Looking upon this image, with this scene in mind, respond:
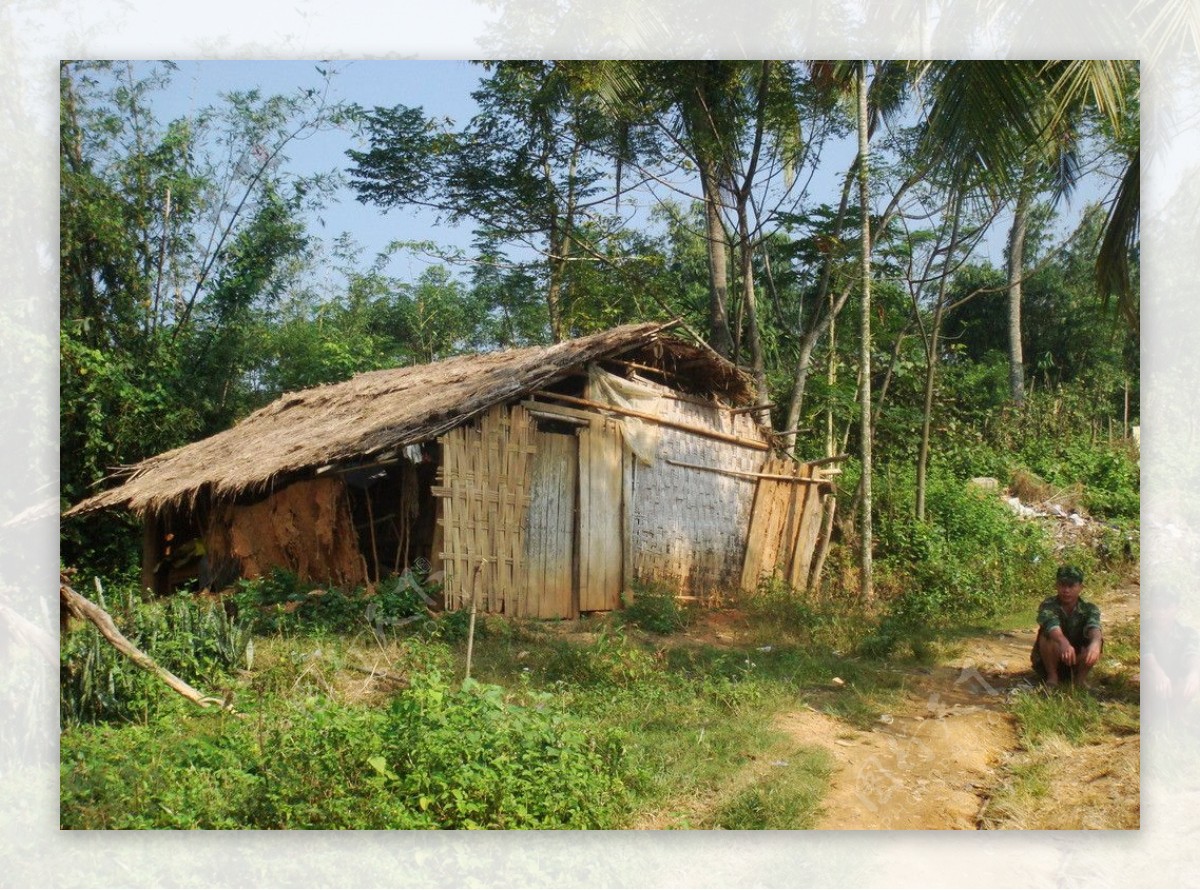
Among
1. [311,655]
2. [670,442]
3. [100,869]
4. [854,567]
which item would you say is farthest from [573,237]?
[100,869]

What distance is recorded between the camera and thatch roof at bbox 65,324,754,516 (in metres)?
6.14

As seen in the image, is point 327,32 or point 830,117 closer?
point 327,32

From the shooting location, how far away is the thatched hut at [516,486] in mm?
6203

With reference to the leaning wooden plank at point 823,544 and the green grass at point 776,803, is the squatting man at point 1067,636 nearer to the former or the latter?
the green grass at point 776,803

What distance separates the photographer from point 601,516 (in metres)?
6.71

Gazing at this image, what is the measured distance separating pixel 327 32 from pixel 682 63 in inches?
84.7

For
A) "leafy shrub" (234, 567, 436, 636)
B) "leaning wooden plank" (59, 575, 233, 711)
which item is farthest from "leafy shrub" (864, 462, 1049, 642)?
"leaning wooden plank" (59, 575, 233, 711)

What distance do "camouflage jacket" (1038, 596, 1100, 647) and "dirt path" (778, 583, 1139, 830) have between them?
95 millimetres

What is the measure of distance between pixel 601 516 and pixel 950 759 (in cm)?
319

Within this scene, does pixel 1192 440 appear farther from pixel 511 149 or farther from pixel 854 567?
pixel 511 149

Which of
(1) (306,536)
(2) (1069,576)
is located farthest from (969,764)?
(1) (306,536)

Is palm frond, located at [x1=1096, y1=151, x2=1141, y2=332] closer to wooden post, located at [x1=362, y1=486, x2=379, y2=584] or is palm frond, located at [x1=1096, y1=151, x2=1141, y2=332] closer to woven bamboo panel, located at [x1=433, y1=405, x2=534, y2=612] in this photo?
woven bamboo panel, located at [x1=433, y1=405, x2=534, y2=612]

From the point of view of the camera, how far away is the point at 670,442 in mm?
7219

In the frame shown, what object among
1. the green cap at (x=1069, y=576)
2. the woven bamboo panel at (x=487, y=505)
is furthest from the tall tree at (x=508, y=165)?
the green cap at (x=1069, y=576)
